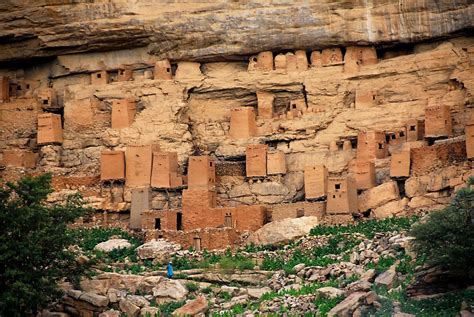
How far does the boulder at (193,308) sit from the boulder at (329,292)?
9.38 ft

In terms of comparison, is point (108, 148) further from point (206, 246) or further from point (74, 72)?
point (206, 246)

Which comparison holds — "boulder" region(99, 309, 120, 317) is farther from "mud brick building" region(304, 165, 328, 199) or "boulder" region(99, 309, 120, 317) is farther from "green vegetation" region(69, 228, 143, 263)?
"mud brick building" region(304, 165, 328, 199)

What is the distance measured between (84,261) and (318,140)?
12.4 meters

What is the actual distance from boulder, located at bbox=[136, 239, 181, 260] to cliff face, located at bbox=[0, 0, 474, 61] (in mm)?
9424

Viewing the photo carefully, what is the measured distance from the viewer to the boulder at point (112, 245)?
4088cm

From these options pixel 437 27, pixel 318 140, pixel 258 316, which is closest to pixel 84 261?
pixel 258 316

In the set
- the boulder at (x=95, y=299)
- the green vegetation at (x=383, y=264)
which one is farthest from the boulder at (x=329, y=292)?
the boulder at (x=95, y=299)

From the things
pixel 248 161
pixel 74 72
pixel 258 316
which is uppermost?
pixel 74 72

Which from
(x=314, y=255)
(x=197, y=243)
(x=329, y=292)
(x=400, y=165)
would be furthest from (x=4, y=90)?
(x=329, y=292)

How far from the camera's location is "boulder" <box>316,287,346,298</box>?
3384cm

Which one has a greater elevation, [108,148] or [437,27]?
[437,27]

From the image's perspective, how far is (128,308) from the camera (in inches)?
1382

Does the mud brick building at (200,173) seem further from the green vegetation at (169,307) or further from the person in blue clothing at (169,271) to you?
the green vegetation at (169,307)

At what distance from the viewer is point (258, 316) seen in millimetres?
33594
